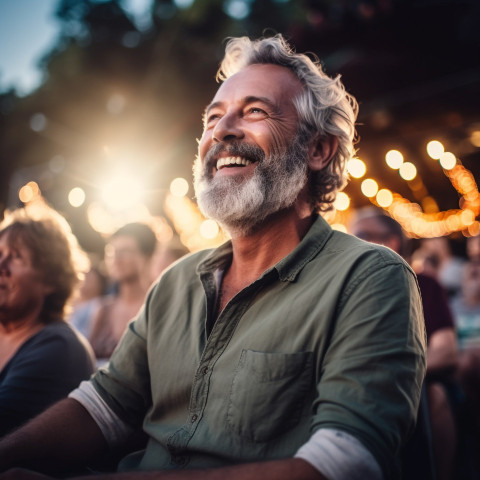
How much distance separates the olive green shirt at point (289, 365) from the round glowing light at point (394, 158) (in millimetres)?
6956

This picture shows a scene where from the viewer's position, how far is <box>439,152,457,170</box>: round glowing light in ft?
26.9

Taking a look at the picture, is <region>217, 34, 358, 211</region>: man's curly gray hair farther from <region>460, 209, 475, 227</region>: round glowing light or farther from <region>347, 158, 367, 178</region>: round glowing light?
<region>460, 209, 475, 227</region>: round glowing light

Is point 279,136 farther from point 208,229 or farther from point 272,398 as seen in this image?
point 208,229

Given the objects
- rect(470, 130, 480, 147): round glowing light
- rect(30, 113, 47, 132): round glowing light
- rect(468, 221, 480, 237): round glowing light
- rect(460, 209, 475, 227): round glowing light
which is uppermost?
rect(30, 113, 47, 132): round glowing light

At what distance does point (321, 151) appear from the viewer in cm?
229

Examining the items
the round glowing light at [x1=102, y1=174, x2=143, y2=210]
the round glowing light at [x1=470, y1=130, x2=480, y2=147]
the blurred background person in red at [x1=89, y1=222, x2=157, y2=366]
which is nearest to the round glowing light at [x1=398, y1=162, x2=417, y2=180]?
the round glowing light at [x1=470, y1=130, x2=480, y2=147]

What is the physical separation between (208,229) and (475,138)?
5437mm

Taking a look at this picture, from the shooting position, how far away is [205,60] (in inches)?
616

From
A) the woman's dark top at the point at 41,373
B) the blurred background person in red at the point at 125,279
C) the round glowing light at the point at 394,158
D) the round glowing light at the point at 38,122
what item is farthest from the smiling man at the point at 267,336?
the round glowing light at the point at 38,122

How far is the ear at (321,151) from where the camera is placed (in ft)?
7.38

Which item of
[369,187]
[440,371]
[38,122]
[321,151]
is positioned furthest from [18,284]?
[38,122]

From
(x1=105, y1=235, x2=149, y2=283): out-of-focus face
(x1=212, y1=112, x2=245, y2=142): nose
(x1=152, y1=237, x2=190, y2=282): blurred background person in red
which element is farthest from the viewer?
(x1=152, y1=237, x2=190, y2=282): blurred background person in red

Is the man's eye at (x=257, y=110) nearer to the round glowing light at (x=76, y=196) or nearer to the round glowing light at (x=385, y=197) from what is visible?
the round glowing light at (x=385, y=197)

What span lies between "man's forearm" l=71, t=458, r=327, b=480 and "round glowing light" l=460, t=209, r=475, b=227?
9581mm
